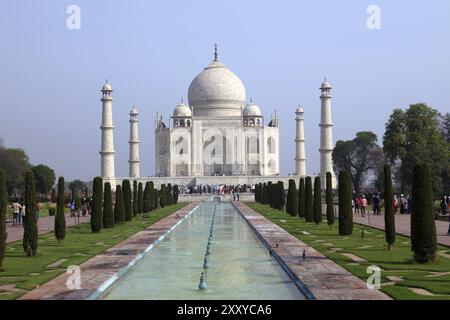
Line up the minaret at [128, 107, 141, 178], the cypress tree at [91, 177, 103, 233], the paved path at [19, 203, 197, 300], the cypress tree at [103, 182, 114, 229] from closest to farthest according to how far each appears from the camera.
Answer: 1. the paved path at [19, 203, 197, 300]
2. the cypress tree at [91, 177, 103, 233]
3. the cypress tree at [103, 182, 114, 229]
4. the minaret at [128, 107, 141, 178]

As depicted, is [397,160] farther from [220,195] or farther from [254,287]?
[254,287]

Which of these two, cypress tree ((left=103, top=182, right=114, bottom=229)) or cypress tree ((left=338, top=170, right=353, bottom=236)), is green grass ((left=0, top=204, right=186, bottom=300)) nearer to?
cypress tree ((left=103, top=182, right=114, bottom=229))

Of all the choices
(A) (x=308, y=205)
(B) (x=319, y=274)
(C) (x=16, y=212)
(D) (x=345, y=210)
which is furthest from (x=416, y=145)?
(B) (x=319, y=274)

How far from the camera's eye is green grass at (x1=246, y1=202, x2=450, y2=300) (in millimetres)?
7129

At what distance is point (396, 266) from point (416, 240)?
62 centimetres

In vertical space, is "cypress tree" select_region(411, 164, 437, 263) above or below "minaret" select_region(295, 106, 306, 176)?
below

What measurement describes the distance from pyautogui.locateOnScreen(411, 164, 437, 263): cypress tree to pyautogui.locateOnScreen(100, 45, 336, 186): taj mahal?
3762cm

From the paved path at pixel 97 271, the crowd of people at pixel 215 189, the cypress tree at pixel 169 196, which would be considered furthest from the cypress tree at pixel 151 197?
the crowd of people at pixel 215 189

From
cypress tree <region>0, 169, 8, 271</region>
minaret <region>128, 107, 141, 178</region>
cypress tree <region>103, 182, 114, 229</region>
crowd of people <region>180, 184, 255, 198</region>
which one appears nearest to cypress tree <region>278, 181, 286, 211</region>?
cypress tree <region>103, 182, 114, 229</region>

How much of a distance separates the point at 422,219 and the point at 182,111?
4319 centimetres

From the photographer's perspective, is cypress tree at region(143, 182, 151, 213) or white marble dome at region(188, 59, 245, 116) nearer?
cypress tree at region(143, 182, 151, 213)

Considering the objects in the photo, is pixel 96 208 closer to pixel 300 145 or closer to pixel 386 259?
pixel 386 259

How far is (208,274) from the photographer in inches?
342
